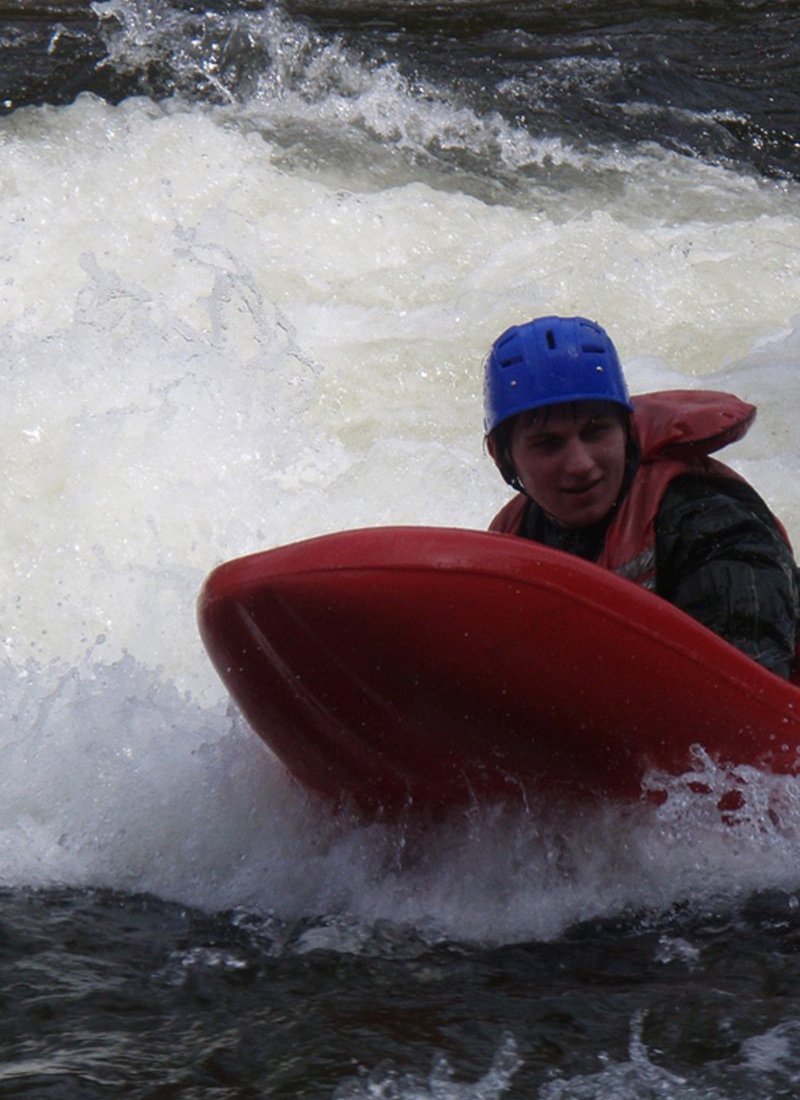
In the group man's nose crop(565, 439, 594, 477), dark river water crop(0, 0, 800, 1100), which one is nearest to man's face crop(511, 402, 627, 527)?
man's nose crop(565, 439, 594, 477)

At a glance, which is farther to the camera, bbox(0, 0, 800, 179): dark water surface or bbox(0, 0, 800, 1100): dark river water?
bbox(0, 0, 800, 179): dark water surface

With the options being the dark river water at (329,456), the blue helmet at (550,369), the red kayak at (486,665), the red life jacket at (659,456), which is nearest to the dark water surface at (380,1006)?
the dark river water at (329,456)

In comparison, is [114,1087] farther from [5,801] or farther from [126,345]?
[126,345]

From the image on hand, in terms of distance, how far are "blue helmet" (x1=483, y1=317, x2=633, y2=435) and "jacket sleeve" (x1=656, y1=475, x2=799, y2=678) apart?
0.93ft

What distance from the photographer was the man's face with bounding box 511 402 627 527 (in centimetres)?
310

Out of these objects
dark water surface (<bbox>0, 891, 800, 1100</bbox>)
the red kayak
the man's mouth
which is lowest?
dark water surface (<bbox>0, 891, 800, 1100</bbox>)

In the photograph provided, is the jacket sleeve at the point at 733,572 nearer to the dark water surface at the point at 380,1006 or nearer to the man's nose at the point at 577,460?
the man's nose at the point at 577,460

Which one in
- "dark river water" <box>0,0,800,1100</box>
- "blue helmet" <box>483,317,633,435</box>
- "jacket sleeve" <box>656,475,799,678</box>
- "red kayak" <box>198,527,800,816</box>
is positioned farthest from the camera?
"blue helmet" <box>483,317,633,435</box>

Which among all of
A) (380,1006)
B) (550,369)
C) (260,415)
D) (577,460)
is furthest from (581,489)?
(260,415)

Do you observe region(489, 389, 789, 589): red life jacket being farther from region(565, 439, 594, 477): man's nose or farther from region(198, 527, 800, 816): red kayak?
region(198, 527, 800, 816): red kayak

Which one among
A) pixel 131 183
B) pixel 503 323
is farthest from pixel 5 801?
pixel 131 183

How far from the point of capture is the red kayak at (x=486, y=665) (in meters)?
2.71

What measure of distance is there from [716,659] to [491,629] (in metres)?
0.40

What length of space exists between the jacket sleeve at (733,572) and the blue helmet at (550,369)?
0.28 meters
